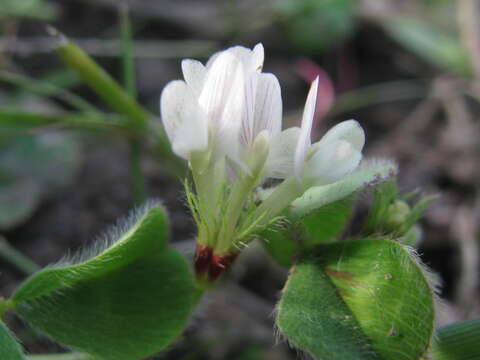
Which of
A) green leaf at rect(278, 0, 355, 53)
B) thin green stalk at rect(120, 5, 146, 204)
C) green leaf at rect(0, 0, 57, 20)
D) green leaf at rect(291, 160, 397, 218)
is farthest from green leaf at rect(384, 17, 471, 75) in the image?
green leaf at rect(291, 160, 397, 218)

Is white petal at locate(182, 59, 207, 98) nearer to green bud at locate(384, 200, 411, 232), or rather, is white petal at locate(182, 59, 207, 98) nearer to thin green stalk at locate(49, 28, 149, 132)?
green bud at locate(384, 200, 411, 232)

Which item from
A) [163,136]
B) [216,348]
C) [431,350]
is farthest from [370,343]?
[163,136]

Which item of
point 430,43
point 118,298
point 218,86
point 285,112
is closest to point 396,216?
point 218,86

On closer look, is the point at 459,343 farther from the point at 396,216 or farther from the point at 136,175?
the point at 136,175

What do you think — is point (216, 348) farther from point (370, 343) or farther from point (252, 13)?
point (252, 13)

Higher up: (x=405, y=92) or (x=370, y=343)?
(x=405, y=92)

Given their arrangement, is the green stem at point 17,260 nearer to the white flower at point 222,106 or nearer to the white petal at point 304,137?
the white flower at point 222,106
